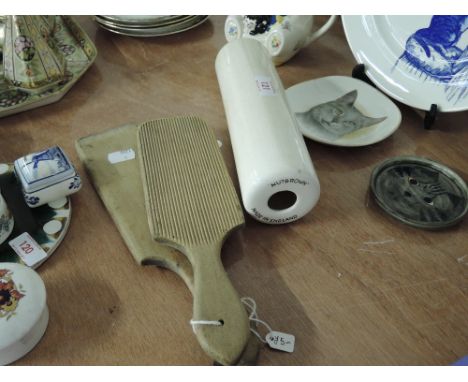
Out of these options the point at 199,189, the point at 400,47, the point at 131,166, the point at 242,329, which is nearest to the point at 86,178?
the point at 131,166

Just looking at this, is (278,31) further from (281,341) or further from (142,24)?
(281,341)

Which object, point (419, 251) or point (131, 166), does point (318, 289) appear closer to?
point (419, 251)

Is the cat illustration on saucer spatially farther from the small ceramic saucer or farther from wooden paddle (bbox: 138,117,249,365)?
wooden paddle (bbox: 138,117,249,365)

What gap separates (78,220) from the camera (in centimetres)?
61

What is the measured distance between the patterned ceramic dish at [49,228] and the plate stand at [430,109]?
54cm

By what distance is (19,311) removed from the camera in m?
0.45

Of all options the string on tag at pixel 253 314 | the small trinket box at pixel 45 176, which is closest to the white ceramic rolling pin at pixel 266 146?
the string on tag at pixel 253 314

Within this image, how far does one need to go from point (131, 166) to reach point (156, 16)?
44 centimetres

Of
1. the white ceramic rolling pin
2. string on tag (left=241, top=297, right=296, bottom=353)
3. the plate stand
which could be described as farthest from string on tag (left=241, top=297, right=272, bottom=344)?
the plate stand

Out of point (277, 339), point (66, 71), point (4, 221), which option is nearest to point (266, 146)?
point (277, 339)

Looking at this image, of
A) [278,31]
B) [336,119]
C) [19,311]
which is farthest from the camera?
[278,31]

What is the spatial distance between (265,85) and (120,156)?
0.23m

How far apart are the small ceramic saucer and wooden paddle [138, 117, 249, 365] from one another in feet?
0.60

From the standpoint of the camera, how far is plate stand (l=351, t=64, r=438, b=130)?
74 cm
